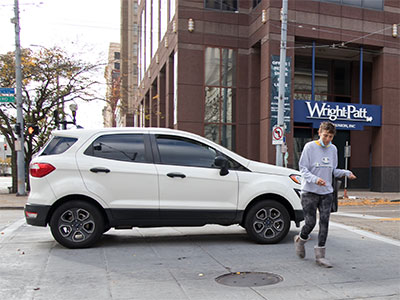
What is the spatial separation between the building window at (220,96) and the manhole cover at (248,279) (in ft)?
59.6

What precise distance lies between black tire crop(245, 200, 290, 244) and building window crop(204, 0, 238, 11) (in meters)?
19.1

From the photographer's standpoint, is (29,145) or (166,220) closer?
(166,220)

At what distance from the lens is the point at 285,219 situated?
6531mm

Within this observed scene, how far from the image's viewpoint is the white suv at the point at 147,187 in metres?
6.04

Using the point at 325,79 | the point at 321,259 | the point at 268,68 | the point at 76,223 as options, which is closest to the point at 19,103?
the point at 268,68

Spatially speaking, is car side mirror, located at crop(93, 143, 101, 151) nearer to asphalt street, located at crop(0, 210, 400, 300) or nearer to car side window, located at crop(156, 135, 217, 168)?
car side window, located at crop(156, 135, 217, 168)

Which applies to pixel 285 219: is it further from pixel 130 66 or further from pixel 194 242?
pixel 130 66

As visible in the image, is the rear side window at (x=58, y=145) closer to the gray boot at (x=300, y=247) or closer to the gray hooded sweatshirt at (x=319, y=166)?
the gray hooded sweatshirt at (x=319, y=166)

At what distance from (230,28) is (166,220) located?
63.3 ft

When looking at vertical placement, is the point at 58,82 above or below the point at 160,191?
above

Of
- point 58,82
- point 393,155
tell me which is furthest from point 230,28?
point 393,155

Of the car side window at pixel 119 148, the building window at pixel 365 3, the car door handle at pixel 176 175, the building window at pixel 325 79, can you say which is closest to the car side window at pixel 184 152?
the car door handle at pixel 176 175

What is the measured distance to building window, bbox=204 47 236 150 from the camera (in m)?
23.2

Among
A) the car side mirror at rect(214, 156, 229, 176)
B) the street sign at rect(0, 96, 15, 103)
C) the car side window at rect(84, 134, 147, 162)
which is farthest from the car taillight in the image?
the street sign at rect(0, 96, 15, 103)
